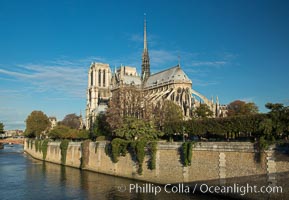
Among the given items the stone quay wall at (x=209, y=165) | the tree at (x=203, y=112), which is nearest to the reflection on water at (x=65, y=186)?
the stone quay wall at (x=209, y=165)

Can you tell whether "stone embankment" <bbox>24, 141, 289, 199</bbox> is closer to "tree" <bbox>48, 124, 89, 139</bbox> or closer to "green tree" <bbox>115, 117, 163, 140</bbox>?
"green tree" <bbox>115, 117, 163, 140</bbox>

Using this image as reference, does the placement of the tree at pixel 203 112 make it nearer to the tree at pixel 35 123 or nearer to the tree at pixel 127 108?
the tree at pixel 127 108

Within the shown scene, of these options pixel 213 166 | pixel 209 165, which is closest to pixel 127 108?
pixel 209 165

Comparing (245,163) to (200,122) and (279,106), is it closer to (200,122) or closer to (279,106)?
(279,106)

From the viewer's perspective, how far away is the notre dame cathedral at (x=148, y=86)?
63.7 metres

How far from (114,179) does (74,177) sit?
5328 millimetres

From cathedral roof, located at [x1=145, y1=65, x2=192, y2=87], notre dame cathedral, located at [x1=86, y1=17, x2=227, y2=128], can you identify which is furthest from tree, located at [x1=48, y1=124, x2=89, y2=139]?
cathedral roof, located at [x1=145, y1=65, x2=192, y2=87]

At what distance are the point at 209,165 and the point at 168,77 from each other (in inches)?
1923

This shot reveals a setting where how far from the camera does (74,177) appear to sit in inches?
1395

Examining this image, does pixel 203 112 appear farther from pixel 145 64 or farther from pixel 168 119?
pixel 145 64

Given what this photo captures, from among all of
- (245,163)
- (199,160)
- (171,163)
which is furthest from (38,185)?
(245,163)

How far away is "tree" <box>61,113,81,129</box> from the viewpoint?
11569 cm

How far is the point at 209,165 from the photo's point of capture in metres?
24.6

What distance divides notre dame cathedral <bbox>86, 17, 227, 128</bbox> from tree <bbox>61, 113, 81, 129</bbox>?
16665mm
